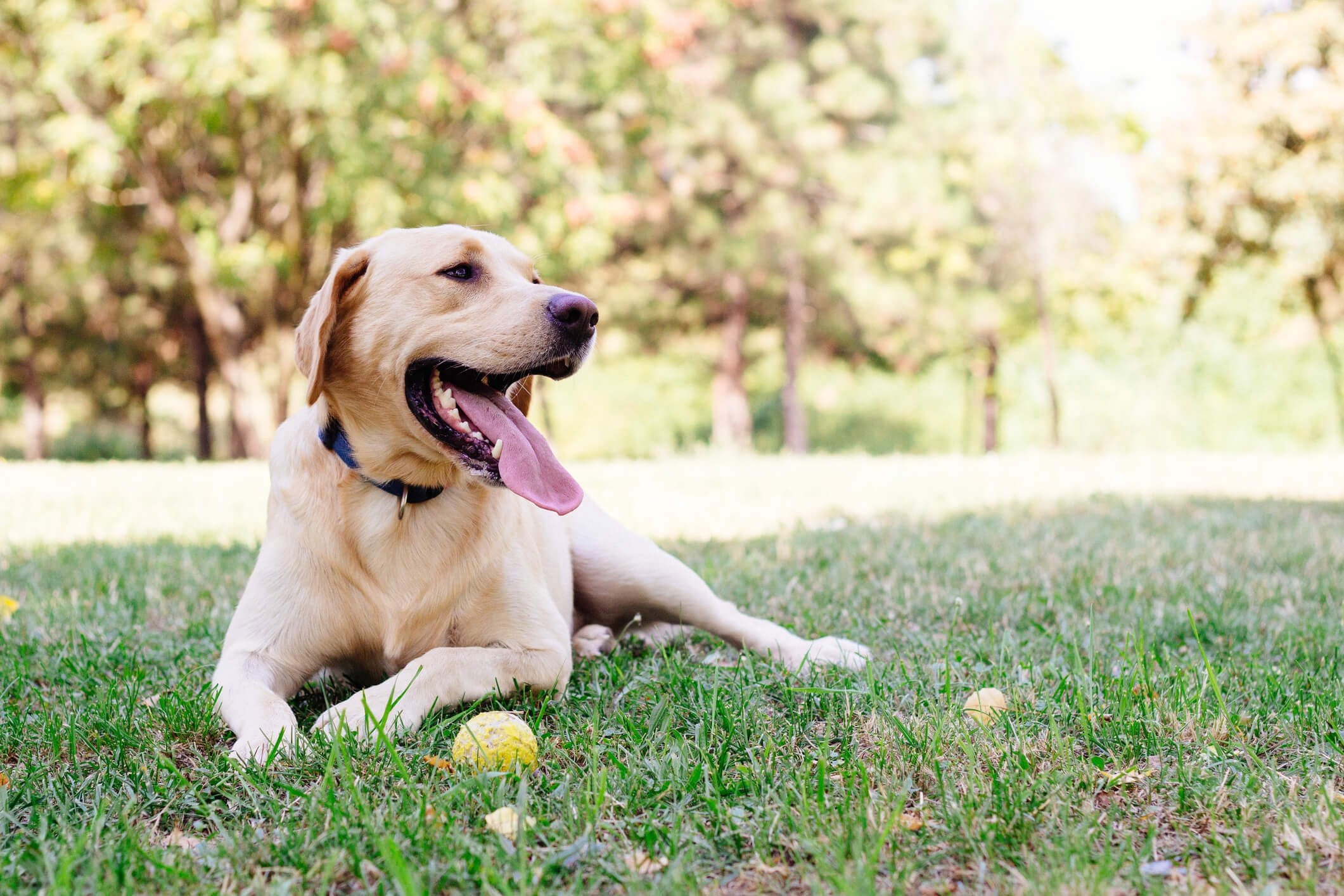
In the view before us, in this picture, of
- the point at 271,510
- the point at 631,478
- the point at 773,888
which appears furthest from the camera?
the point at 631,478

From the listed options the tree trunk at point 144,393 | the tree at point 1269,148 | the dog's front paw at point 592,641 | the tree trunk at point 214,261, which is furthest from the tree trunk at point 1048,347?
the tree trunk at point 144,393

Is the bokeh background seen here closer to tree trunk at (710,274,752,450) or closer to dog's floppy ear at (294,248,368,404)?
tree trunk at (710,274,752,450)

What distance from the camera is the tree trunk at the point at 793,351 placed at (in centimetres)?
1819

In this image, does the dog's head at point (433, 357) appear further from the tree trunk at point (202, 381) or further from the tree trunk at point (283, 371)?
the tree trunk at point (202, 381)

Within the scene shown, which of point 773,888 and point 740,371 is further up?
point 773,888

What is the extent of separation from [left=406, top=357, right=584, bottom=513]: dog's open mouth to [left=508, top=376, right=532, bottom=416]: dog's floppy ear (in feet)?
0.56

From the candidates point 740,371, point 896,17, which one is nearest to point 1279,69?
point 896,17

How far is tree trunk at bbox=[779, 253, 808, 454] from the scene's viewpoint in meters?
18.2

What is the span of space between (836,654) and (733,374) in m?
16.8

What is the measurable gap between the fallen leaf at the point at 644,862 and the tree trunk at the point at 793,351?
645 inches

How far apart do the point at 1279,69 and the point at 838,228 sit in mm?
7254

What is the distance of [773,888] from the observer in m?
1.64

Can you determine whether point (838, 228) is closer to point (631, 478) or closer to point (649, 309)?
point (649, 309)

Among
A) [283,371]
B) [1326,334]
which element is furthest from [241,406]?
[1326,334]
